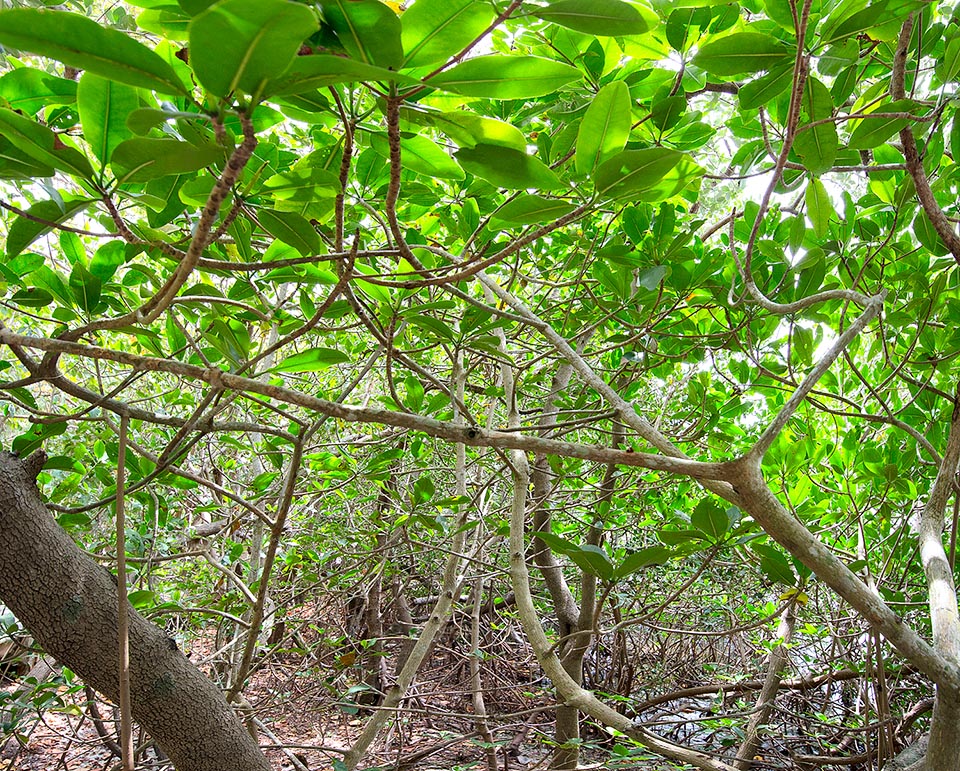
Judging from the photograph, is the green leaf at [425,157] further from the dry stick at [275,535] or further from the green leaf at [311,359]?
the dry stick at [275,535]

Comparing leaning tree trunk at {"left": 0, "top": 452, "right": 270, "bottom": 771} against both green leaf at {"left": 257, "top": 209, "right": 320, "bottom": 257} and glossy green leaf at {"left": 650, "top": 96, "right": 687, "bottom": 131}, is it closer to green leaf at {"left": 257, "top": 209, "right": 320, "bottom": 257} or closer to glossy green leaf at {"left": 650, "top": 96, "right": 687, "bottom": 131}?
green leaf at {"left": 257, "top": 209, "right": 320, "bottom": 257}

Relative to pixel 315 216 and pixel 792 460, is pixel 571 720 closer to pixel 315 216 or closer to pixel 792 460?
pixel 792 460

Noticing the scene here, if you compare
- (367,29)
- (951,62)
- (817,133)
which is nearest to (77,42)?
(367,29)

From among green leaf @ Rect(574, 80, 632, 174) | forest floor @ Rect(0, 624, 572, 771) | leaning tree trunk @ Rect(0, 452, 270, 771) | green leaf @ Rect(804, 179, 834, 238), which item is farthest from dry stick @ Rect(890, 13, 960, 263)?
forest floor @ Rect(0, 624, 572, 771)

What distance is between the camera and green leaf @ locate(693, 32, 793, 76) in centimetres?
103

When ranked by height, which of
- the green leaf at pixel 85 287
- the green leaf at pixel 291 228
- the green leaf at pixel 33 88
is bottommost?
the green leaf at pixel 291 228

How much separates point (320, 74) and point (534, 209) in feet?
1.27

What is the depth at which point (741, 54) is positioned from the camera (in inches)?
41.1

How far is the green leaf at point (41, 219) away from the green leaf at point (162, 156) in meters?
0.17

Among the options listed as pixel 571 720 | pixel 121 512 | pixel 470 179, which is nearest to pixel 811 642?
pixel 571 720

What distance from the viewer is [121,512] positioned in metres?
1.00

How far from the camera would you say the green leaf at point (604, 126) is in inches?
30.0

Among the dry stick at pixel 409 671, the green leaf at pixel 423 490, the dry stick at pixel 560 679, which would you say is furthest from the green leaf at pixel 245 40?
the dry stick at pixel 409 671

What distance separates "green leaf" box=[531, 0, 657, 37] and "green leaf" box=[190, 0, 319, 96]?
0.78 feet
